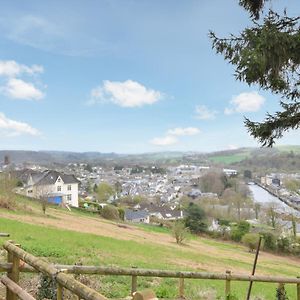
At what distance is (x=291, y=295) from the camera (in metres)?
15.4

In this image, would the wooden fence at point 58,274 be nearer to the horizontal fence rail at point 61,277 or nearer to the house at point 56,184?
the horizontal fence rail at point 61,277

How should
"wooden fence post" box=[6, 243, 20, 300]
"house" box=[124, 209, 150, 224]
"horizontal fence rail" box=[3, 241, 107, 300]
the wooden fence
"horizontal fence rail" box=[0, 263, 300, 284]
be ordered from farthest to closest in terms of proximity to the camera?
"house" box=[124, 209, 150, 224]
"horizontal fence rail" box=[0, 263, 300, 284]
"wooden fence post" box=[6, 243, 20, 300]
the wooden fence
"horizontal fence rail" box=[3, 241, 107, 300]

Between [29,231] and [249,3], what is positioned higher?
[249,3]

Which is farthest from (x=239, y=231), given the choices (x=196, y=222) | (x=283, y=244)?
(x=283, y=244)

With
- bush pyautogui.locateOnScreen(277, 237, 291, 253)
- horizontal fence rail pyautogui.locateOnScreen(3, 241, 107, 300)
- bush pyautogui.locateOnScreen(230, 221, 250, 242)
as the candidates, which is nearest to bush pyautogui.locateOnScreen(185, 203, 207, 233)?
bush pyautogui.locateOnScreen(230, 221, 250, 242)

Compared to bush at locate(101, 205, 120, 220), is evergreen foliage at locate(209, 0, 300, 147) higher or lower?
higher

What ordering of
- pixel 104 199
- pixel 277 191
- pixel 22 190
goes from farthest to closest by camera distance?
pixel 277 191, pixel 104 199, pixel 22 190

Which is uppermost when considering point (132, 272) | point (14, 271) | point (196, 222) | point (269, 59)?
point (269, 59)

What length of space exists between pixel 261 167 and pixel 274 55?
164 m

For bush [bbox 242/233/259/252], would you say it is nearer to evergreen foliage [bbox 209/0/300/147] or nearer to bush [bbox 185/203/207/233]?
bush [bbox 185/203/207/233]

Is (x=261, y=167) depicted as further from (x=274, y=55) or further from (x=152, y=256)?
(x=274, y=55)

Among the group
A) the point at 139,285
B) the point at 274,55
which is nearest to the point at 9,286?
the point at 274,55

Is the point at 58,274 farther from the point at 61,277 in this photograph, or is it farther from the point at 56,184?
the point at 56,184

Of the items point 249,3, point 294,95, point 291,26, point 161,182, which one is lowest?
point 161,182
